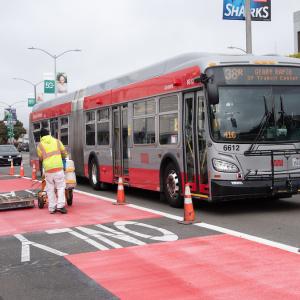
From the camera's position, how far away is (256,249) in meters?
7.36

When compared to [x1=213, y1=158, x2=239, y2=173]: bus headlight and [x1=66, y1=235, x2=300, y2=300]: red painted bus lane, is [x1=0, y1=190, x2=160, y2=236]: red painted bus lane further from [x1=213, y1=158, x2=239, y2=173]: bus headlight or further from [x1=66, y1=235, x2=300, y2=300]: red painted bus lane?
[x1=66, y1=235, x2=300, y2=300]: red painted bus lane

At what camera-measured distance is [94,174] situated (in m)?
17.2

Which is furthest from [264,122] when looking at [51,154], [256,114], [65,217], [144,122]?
[51,154]

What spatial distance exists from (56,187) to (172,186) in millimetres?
2482

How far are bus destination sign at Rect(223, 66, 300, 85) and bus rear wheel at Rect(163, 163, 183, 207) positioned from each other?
239 centimetres

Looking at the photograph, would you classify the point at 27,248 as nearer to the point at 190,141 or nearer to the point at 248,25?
the point at 190,141

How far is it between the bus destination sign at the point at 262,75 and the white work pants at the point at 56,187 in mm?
4031

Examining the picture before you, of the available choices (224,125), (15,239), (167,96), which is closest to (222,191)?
(224,125)

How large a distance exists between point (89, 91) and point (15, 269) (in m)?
11.4

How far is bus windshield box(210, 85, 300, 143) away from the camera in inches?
408

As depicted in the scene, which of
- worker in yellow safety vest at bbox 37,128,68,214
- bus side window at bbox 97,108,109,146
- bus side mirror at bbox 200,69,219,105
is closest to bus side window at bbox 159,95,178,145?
bus side mirror at bbox 200,69,219,105

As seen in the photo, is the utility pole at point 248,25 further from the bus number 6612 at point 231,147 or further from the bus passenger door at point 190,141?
the bus number 6612 at point 231,147

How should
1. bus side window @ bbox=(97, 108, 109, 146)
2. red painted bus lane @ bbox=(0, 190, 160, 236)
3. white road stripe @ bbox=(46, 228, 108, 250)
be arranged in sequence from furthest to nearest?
1. bus side window @ bbox=(97, 108, 109, 146)
2. red painted bus lane @ bbox=(0, 190, 160, 236)
3. white road stripe @ bbox=(46, 228, 108, 250)

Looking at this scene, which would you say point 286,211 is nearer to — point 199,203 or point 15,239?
point 199,203
